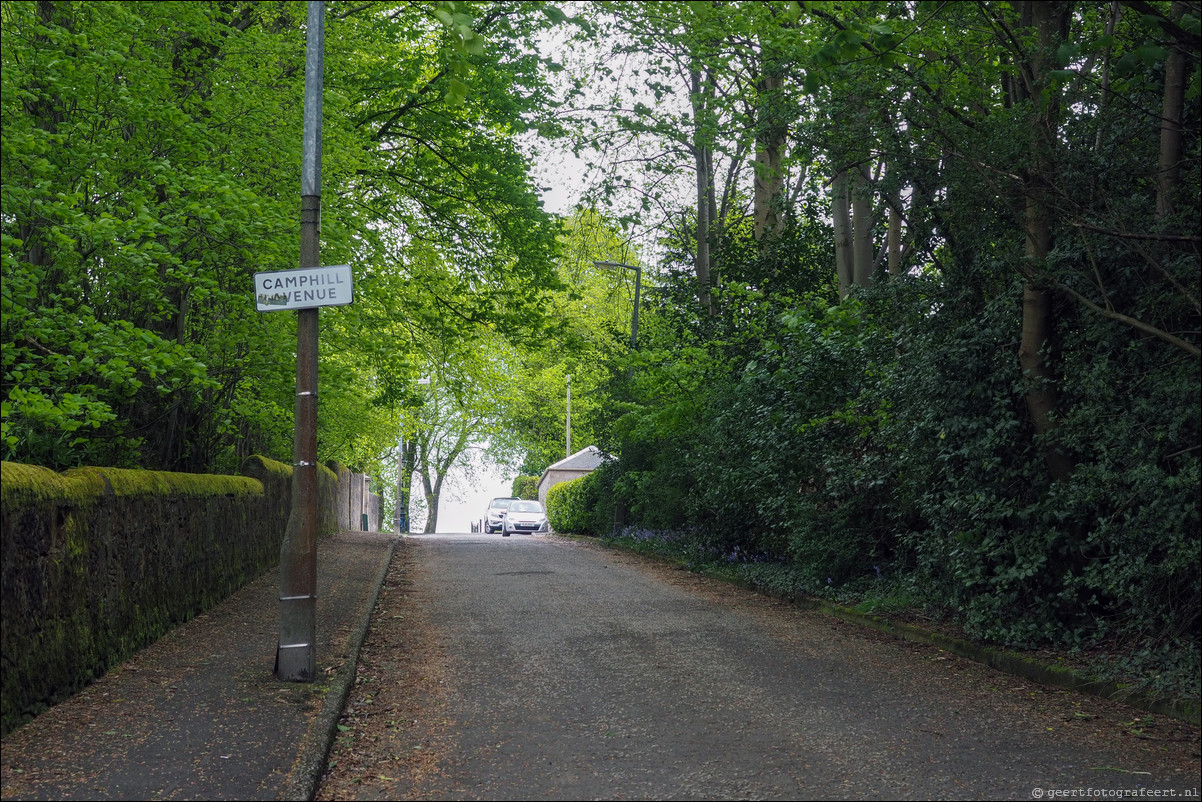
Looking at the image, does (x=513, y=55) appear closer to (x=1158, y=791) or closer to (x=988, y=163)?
(x=988, y=163)

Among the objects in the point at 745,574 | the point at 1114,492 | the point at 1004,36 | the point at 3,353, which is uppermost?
the point at 1004,36

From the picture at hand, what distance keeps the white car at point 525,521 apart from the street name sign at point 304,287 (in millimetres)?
33010

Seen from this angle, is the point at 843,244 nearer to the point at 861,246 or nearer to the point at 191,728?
the point at 861,246

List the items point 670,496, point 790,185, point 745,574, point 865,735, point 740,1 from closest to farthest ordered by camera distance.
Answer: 1. point 865,735
2. point 740,1
3. point 745,574
4. point 670,496
5. point 790,185

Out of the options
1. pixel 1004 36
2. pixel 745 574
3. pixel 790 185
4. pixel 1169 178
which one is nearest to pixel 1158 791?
pixel 1169 178

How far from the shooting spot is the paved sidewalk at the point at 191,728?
516 cm

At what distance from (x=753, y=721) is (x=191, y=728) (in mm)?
3559

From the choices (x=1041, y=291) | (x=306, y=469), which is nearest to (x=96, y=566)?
(x=306, y=469)

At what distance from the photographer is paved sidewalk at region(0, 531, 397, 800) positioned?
5.16 m

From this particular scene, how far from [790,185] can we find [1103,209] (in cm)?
1404

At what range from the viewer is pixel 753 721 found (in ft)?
22.1

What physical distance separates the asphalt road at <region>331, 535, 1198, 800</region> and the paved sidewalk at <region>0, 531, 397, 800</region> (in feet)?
2.65

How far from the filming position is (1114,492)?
7.66m

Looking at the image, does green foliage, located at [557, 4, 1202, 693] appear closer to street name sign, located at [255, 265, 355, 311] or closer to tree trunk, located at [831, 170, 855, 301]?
tree trunk, located at [831, 170, 855, 301]
